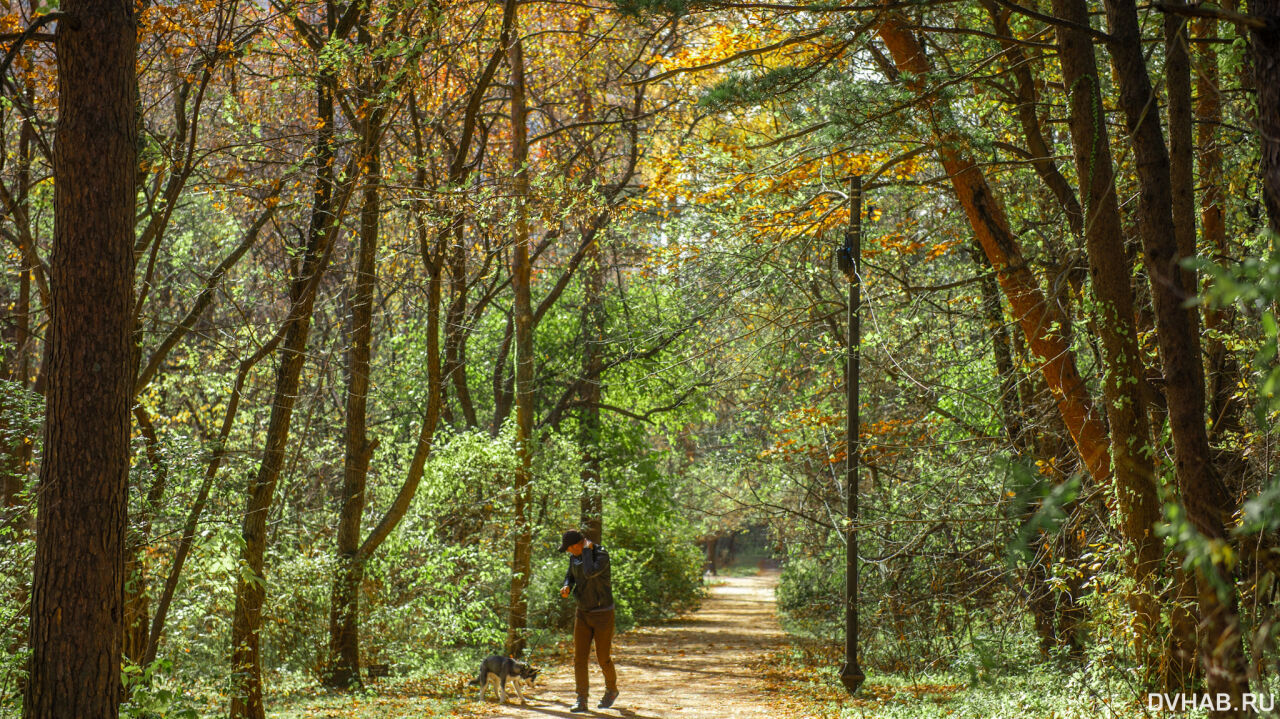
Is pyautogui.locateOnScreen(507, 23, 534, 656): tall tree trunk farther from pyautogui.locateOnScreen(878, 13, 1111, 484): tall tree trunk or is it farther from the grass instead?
pyautogui.locateOnScreen(878, 13, 1111, 484): tall tree trunk

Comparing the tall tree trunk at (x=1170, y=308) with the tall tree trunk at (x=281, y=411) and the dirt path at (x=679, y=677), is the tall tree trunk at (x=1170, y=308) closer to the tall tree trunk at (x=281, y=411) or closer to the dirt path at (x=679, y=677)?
the dirt path at (x=679, y=677)

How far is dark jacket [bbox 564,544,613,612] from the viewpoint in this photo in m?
10.2

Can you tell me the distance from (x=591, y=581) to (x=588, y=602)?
244 mm

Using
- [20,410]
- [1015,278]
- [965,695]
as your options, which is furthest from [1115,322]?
[20,410]

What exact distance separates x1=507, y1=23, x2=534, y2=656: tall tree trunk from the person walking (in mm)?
4751

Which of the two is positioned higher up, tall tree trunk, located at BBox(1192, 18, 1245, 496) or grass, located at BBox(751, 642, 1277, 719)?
tall tree trunk, located at BBox(1192, 18, 1245, 496)

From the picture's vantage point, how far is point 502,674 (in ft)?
36.8

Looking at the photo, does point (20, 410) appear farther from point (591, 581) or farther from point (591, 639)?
point (591, 639)

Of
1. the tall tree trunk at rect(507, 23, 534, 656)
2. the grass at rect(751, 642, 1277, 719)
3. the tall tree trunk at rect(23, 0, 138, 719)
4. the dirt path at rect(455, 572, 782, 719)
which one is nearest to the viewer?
the tall tree trunk at rect(23, 0, 138, 719)

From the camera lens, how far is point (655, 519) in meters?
23.4

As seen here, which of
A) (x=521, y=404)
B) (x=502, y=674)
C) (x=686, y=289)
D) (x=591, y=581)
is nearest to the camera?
(x=591, y=581)

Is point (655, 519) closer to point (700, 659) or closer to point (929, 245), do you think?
point (700, 659)

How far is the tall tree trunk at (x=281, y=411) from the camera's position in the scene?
30.5ft

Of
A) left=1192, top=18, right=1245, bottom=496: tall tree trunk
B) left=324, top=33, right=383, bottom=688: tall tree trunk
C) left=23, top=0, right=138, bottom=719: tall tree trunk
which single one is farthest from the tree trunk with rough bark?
left=324, top=33, right=383, bottom=688: tall tree trunk
